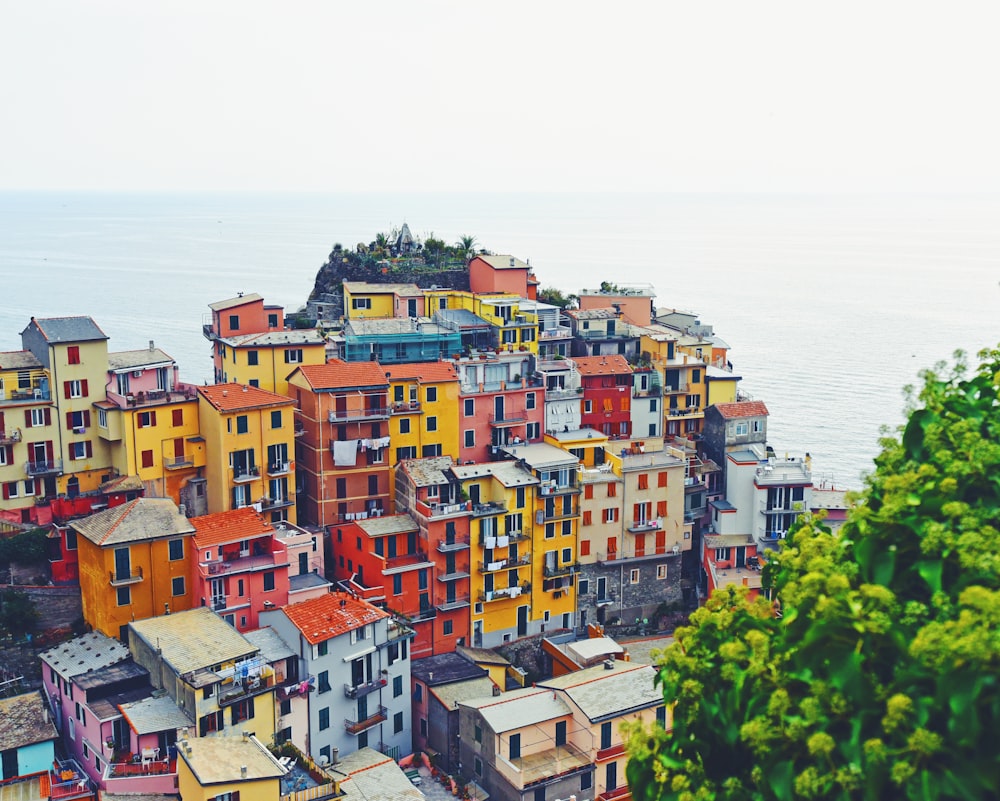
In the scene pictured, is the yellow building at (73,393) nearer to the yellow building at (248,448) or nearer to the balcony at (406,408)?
the yellow building at (248,448)

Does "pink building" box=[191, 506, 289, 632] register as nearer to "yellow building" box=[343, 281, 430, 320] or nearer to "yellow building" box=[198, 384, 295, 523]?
"yellow building" box=[198, 384, 295, 523]

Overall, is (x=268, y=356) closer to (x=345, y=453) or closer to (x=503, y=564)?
(x=345, y=453)

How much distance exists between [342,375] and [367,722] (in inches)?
583

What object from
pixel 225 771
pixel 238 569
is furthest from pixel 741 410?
pixel 225 771

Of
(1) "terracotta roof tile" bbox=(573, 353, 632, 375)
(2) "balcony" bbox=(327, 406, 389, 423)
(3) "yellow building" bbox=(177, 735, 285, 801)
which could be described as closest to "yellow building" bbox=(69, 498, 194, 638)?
(2) "balcony" bbox=(327, 406, 389, 423)

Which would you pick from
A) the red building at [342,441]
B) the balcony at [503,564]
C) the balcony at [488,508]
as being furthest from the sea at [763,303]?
the red building at [342,441]

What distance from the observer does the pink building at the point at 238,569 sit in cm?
3819

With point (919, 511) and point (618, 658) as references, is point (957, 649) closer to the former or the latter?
point (919, 511)

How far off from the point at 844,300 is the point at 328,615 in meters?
120

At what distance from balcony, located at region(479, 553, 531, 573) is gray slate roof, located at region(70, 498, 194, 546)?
37.5 feet

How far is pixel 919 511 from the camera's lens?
1230cm

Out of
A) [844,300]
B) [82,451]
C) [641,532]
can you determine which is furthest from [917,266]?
[82,451]

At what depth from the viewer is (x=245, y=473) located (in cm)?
4325

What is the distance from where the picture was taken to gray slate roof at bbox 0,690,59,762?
32562mm
